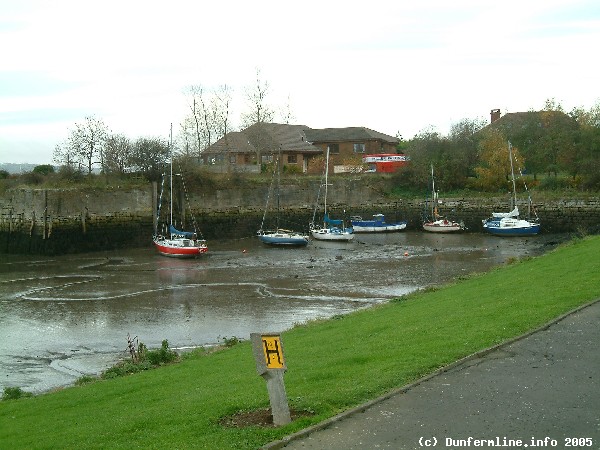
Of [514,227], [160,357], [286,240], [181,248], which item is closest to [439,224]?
[514,227]

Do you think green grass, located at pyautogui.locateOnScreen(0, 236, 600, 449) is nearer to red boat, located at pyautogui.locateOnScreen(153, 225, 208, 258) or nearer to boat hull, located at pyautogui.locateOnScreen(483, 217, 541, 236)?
red boat, located at pyautogui.locateOnScreen(153, 225, 208, 258)

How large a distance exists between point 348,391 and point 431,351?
96.2 inches

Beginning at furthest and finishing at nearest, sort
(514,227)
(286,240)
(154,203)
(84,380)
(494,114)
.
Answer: (494,114), (154,203), (514,227), (286,240), (84,380)

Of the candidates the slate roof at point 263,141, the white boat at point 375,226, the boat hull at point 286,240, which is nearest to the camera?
the boat hull at point 286,240

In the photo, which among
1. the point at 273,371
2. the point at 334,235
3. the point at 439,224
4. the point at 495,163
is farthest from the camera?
the point at 495,163

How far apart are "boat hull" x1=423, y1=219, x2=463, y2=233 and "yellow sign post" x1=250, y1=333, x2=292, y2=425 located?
2160 inches

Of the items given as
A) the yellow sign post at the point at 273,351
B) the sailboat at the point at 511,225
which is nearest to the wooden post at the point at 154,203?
the sailboat at the point at 511,225

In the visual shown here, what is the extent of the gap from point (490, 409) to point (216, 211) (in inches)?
2156

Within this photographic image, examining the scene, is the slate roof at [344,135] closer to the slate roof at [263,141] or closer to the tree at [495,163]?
the slate roof at [263,141]

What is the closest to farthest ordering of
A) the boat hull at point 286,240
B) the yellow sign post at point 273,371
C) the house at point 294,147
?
the yellow sign post at point 273,371, the boat hull at point 286,240, the house at point 294,147

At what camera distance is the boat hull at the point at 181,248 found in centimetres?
4753

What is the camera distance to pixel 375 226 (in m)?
64.7

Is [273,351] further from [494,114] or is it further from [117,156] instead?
[494,114]

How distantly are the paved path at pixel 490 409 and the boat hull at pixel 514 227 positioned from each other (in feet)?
157
